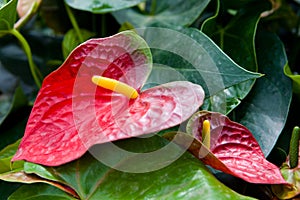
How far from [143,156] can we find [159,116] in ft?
0.21

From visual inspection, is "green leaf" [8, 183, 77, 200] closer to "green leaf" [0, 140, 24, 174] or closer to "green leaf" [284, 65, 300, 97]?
"green leaf" [0, 140, 24, 174]

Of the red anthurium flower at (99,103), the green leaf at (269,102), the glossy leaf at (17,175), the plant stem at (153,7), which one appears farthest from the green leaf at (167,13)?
the glossy leaf at (17,175)

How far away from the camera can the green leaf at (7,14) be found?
1.90ft

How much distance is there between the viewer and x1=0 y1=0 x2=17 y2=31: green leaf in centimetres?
58

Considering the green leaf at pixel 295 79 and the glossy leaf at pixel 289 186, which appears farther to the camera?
the green leaf at pixel 295 79

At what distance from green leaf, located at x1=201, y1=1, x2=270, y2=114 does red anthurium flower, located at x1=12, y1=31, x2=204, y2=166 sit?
112 millimetres

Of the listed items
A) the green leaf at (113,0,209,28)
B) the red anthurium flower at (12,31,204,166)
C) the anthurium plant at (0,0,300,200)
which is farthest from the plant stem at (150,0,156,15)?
the red anthurium flower at (12,31,204,166)

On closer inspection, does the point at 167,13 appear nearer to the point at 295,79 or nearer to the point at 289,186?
the point at 295,79

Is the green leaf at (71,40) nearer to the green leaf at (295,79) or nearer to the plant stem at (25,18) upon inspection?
the plant stem at (25,18)

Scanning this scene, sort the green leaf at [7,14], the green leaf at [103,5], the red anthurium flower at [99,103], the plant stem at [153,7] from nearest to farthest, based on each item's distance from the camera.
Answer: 1. the red anthurium flower at [99,103]
2. the green leaf at [7,14]
3. the green leaf at [103,5]
4. the plant stem at [153,7]

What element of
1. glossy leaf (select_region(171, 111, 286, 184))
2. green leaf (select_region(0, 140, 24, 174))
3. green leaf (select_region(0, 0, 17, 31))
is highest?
green leaf (select_region(0, 0, 17, 31))

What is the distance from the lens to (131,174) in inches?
19.3

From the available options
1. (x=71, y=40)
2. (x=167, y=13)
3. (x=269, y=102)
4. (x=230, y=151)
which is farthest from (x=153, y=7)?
(x=230, y=151)

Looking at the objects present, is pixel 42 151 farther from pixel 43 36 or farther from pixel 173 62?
pixel 43 36
